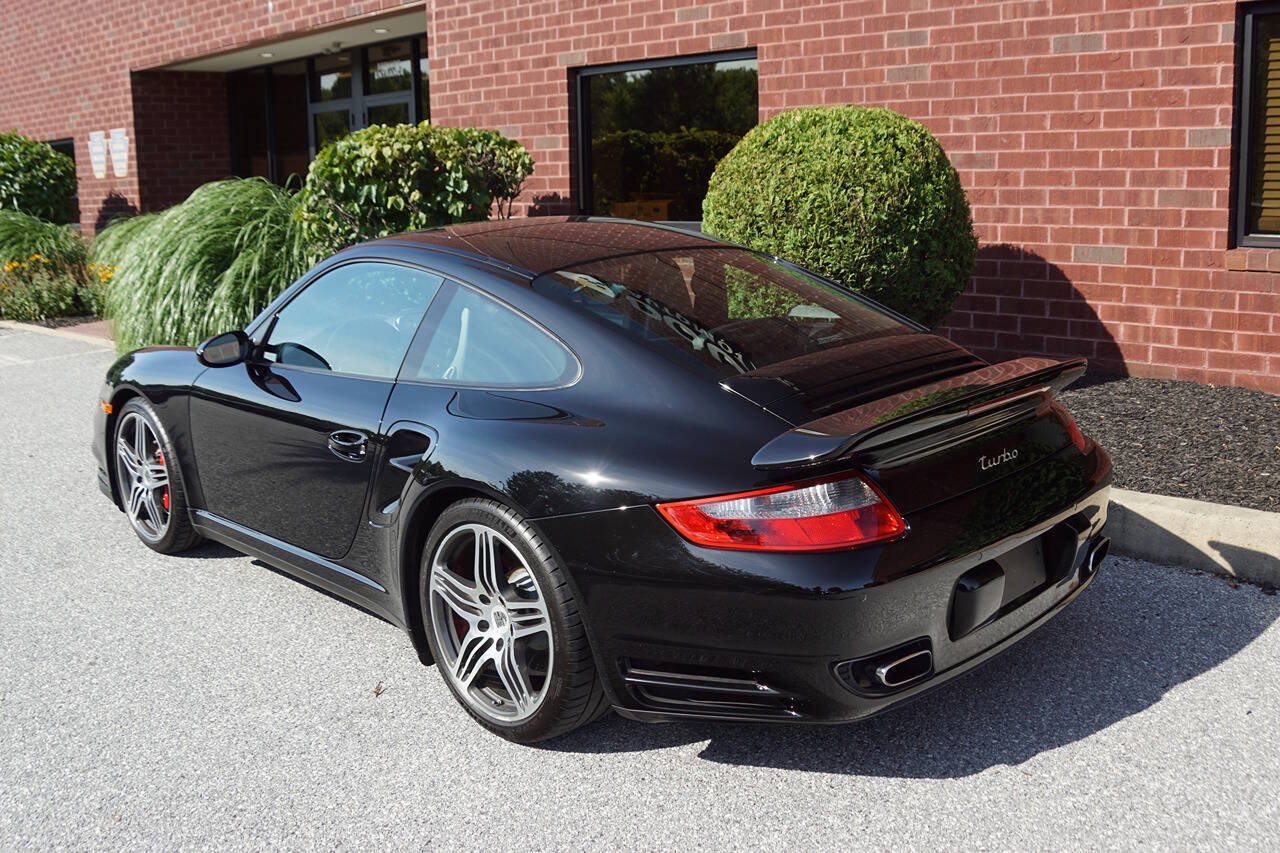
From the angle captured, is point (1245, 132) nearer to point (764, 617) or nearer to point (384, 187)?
point (384, 187)

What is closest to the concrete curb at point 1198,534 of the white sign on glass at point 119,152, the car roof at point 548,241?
the car roof at point 548,241

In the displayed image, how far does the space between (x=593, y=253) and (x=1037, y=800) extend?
2151 mm

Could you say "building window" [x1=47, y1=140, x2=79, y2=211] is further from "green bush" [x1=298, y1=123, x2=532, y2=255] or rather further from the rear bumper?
the rear bumper

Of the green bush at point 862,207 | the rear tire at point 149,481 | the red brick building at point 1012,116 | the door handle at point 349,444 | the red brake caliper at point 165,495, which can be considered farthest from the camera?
the red brick building at point 1012,116

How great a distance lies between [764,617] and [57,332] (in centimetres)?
1260

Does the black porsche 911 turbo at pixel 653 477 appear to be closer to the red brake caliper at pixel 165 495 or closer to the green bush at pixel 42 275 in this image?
the red brake caliper at pixel 165 495

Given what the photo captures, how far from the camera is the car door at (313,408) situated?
13.4 ft

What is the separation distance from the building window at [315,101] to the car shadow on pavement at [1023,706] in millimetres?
11860

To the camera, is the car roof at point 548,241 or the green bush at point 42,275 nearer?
the car roof at point 548,241

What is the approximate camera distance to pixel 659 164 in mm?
10820

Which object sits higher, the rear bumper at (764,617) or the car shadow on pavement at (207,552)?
the rear bumper at (764,617)

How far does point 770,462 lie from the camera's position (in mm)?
3033

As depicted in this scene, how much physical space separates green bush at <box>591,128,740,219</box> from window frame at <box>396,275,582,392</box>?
21.4ft

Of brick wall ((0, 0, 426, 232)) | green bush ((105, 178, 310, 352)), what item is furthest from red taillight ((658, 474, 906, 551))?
brick wall ((0, 0, 426, 232))
